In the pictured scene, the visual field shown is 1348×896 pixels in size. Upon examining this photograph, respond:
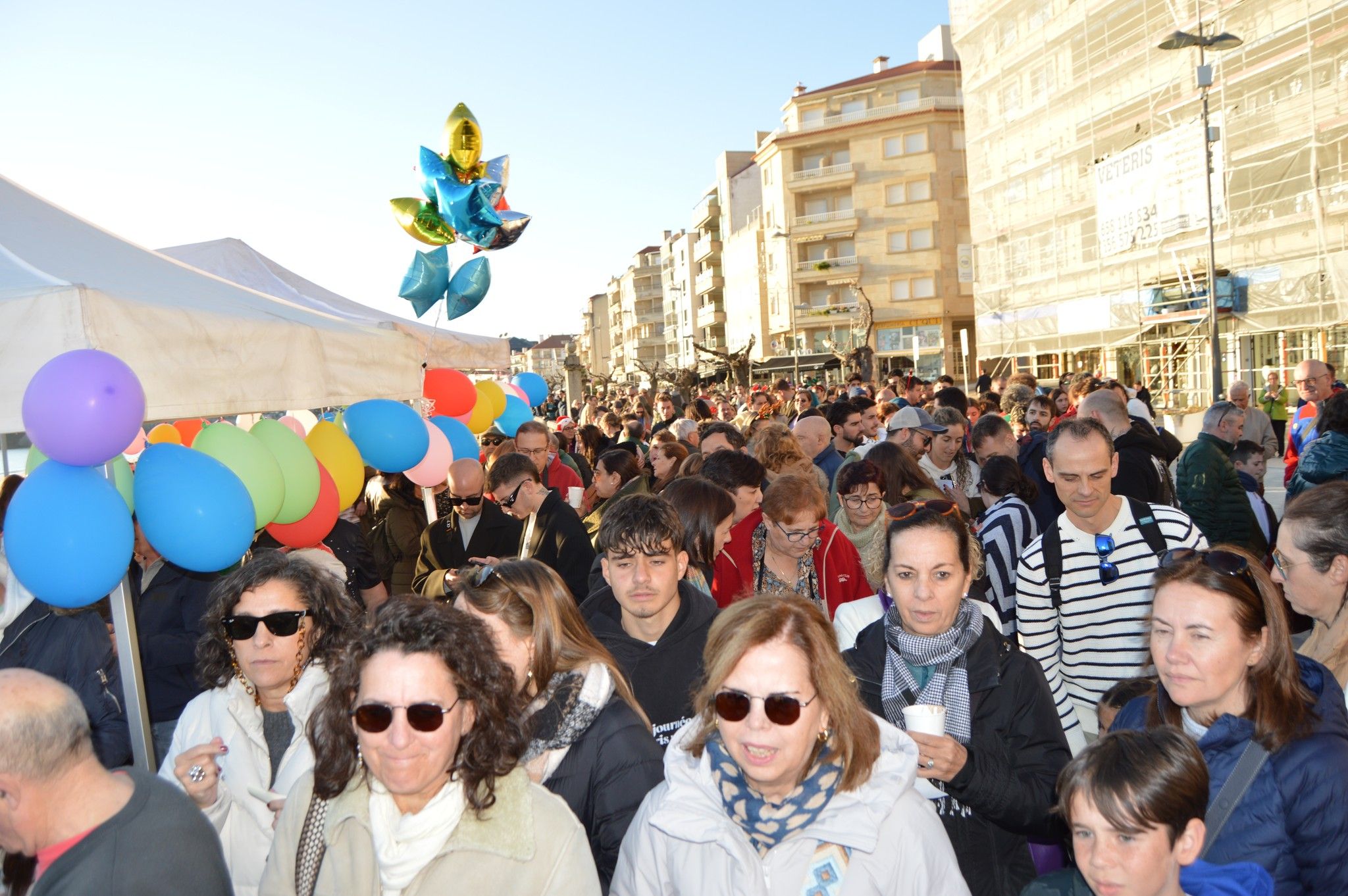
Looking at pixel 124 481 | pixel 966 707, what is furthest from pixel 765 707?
pixel 124 481

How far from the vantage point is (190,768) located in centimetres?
258

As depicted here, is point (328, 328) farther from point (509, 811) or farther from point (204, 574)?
point (509, 811)

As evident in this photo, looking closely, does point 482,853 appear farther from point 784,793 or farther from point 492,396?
point 492,396

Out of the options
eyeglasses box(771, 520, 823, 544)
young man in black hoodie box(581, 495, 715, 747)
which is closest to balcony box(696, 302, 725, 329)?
eyeglasses box(771, 520, 823, 544)

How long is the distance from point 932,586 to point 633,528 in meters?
1.08

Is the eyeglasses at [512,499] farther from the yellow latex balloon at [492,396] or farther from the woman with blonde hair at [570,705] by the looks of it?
the yellow latex balloon at [492,396]

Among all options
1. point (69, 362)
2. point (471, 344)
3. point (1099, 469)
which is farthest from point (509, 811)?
point (471, 344)

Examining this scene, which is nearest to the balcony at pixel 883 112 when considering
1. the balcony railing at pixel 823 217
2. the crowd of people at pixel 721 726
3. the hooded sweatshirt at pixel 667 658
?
the balcony railing at pixel 823 217

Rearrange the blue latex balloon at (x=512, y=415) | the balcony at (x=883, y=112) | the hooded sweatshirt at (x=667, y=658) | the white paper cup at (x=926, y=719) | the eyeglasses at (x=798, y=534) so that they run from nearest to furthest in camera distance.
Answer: the white paper cup at (x=926, y=719) → the hooded sweatshirt at (x=667, y=658) → the eyeglasses at (x=798, y=534) → the blue latex balloon at (x=512, y=415) → the balcony at (x=883, y=112)

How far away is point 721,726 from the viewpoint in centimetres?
217

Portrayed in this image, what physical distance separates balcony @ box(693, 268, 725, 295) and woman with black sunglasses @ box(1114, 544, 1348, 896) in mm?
63447

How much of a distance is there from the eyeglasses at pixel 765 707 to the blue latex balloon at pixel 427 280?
496 cm

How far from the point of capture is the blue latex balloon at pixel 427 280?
255 inches

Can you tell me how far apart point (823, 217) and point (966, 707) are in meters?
46.9
